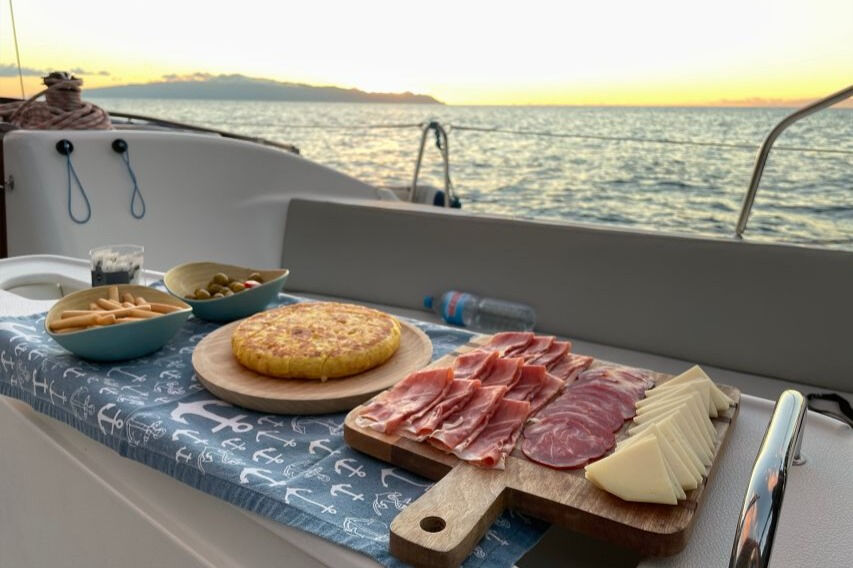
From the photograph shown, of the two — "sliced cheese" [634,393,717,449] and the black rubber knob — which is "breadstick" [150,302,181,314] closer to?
"sliced cheese" [634,393,717,449]

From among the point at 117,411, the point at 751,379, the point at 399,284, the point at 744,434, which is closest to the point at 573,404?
the point at 744,434

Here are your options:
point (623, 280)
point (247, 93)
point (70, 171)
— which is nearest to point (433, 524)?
point (623, 280)

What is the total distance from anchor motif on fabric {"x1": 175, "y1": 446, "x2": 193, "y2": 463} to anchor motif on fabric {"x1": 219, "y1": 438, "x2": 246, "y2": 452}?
44 mm

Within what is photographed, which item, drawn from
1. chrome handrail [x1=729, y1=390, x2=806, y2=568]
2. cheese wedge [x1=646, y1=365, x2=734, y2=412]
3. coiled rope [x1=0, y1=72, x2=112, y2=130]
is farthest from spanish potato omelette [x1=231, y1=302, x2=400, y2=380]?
coiled rope [x1=0, y1=72, x2=112, y2=130]

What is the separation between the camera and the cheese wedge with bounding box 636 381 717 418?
86 centimetres

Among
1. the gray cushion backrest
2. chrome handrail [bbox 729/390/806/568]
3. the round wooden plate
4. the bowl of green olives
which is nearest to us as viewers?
chrome handrail [bbox 729/390/806/568]

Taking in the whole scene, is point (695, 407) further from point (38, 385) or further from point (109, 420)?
point (38, 385)

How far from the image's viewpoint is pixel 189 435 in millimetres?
845

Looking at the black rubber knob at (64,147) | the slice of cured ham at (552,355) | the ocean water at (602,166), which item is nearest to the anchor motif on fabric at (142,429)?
the slice of cured ham at (552,355)

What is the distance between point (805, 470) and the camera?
0.86 metres

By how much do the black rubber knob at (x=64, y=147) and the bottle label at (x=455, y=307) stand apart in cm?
147

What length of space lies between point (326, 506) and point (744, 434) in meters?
0.62

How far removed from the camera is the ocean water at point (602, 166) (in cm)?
621

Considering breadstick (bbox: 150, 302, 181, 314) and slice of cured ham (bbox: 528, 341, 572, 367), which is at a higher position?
breadstick (bbox: 150, 302, 181, 314)
